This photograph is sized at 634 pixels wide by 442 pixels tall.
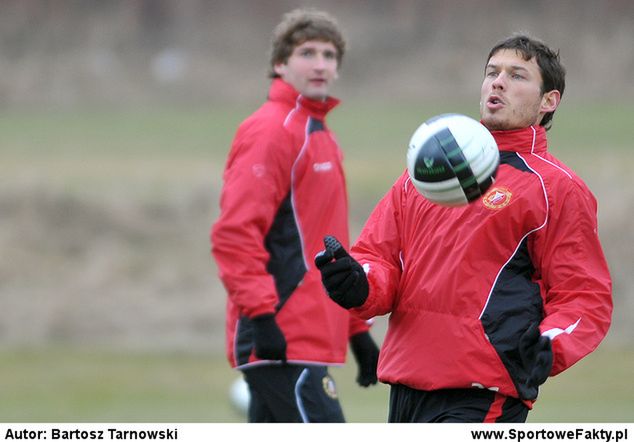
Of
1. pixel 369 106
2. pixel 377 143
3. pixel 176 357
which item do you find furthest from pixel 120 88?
pixel 176 357

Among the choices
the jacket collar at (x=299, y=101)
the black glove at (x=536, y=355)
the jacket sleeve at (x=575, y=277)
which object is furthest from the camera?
the jacket collar at (x=299, y=101)

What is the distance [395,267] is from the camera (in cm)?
486

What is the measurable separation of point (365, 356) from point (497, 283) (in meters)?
2.00

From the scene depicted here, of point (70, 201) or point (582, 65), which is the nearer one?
point (70, 201)

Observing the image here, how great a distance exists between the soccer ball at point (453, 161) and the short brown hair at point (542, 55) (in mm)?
490

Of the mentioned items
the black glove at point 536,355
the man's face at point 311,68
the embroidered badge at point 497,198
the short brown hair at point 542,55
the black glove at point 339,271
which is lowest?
the black glove at point 536,355

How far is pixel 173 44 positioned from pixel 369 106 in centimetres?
610

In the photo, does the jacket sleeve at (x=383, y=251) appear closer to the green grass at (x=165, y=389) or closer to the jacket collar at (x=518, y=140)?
the jacket collar at (x=518, y=140)

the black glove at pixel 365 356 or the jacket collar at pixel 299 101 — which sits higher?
the jacket collar at pixel 299 101

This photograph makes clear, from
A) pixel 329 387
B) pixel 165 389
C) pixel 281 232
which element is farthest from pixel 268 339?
pixel 165 389

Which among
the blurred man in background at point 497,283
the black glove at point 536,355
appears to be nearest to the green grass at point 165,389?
the blurred man in background at point 497,283

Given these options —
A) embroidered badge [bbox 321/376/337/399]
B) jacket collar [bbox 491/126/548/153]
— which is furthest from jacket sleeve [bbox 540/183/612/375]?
embroidered badge [bbox 321/376/337/399]

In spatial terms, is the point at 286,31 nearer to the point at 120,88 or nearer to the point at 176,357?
the point at 176,357

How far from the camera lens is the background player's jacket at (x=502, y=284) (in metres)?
4.57
